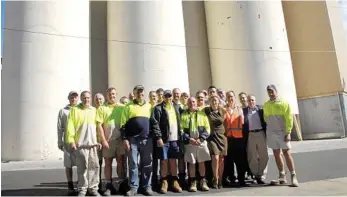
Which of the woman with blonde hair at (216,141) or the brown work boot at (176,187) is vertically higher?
the woman with blonde hair at (216,141)

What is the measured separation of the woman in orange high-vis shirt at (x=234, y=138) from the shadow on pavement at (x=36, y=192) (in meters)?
2.82

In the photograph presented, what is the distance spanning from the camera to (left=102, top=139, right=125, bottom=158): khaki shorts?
16.2 feet

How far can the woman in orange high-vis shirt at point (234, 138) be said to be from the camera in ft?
17.7

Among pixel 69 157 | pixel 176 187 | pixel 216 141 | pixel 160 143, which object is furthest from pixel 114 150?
pixel 216 141

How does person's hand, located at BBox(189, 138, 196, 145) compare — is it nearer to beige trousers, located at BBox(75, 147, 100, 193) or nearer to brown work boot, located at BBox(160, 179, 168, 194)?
brown work boot, located at BBox(160, 179, 168, 194)

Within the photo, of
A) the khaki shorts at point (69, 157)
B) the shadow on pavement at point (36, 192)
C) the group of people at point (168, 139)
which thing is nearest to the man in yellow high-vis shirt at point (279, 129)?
the group of people at point (168, 139)

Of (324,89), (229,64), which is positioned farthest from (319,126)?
(229,64)

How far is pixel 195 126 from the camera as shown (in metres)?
4.98

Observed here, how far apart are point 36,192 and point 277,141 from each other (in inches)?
159

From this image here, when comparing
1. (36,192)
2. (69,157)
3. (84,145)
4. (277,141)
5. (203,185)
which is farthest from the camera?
(277,141)

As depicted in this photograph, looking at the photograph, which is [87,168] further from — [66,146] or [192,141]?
[192,141]

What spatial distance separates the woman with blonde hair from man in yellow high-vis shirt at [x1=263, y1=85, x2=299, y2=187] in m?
0.80

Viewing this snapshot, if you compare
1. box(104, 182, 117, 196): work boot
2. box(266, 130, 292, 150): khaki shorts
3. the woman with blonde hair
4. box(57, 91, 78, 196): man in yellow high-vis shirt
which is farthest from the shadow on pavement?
box(266, 130, 292, 150): khaki shorts

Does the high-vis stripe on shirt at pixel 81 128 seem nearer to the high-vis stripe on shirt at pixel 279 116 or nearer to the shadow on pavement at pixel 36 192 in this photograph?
the shadow on pavement at pixel 36 192
